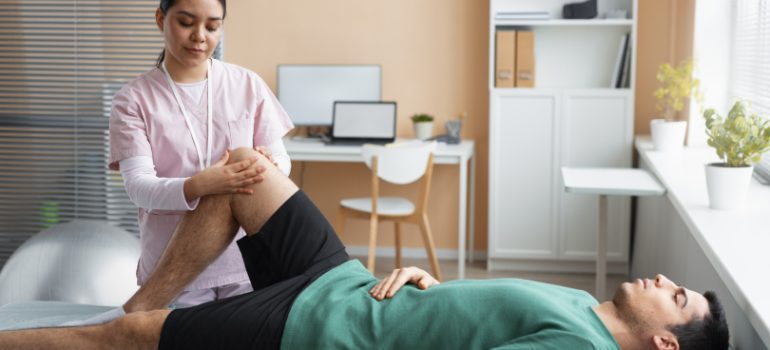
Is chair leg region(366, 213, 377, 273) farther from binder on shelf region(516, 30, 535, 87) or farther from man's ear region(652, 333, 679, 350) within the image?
man's ear region(652, 333, 679, 350)

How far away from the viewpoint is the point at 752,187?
3133 mm

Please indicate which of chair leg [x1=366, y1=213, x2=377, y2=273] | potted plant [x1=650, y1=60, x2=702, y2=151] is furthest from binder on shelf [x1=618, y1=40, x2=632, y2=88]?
chair leg [x1=366, y1=213, x2=377, y2=273]

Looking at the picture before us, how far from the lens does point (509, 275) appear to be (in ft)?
15.4

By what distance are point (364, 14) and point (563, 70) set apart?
3.45 ft

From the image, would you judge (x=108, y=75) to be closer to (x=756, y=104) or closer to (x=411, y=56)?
(x=411, y=56)

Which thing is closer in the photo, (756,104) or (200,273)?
(200,273)

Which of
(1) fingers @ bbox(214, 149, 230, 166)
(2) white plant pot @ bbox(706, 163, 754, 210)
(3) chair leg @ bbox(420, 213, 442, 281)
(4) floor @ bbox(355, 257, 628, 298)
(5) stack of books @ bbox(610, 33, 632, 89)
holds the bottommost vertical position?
(4) floor @ bbox(355, 257, 628, 298)

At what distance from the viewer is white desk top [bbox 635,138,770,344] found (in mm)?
1877

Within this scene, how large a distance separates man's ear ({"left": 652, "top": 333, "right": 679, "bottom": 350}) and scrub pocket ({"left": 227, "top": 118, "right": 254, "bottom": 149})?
103 cm

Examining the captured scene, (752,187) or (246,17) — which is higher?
(246,17)

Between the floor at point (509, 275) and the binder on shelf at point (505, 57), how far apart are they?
0.93m

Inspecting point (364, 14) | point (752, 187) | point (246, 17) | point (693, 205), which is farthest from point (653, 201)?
point (246, 17)

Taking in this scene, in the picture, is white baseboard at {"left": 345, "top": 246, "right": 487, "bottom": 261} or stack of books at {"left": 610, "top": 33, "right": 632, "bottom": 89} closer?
stack of books at {"left": 610, "top": 33, "right": 632, "bottom": 89}

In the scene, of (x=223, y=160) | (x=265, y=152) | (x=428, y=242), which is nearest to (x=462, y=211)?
(x=428, y=242)
